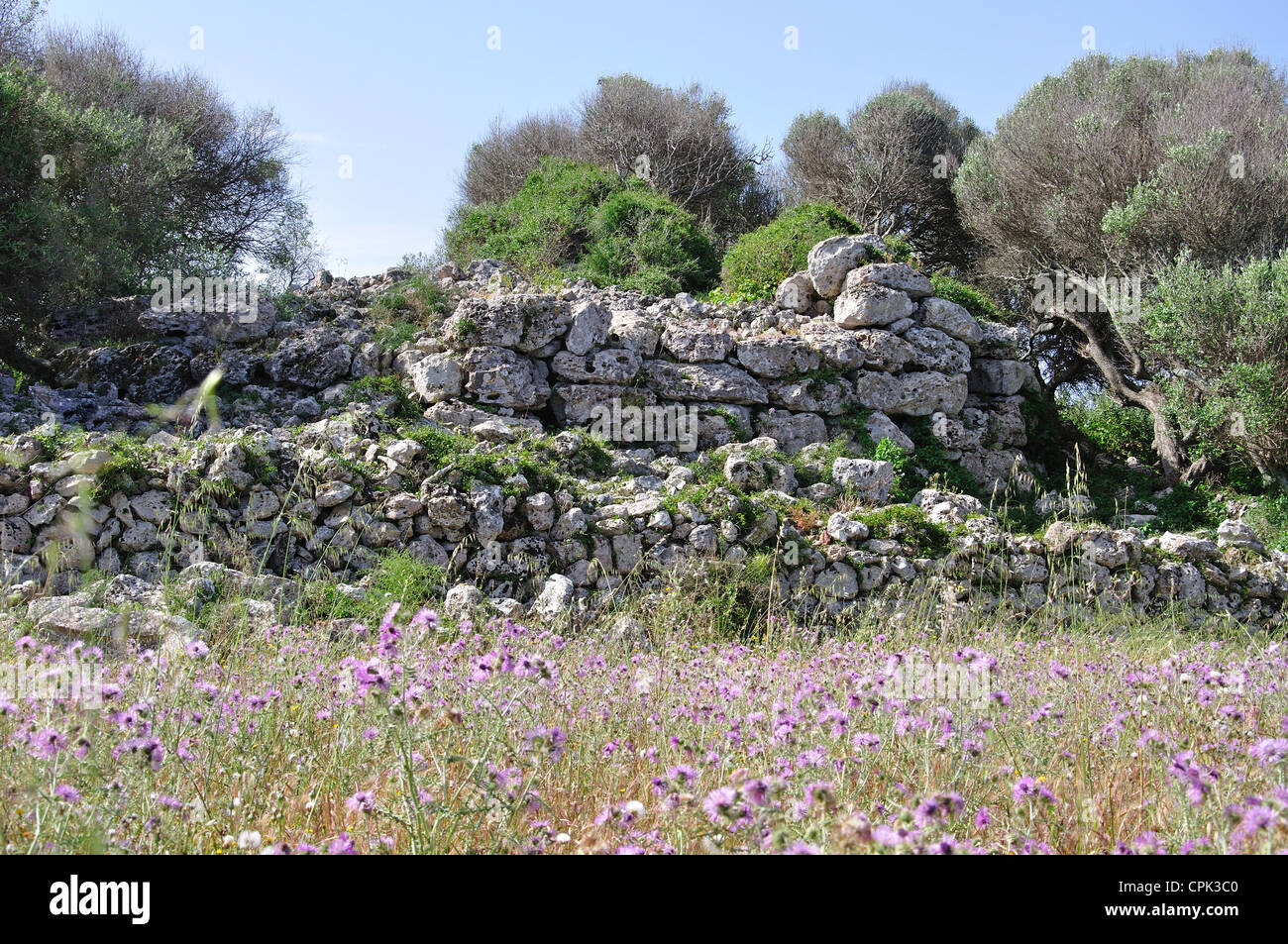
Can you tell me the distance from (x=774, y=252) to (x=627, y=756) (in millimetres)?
10721

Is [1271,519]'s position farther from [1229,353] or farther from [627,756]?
[627,756]

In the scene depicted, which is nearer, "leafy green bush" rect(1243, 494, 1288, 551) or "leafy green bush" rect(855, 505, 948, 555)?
"leafy green bush" rect(855, 505, 948, 555)

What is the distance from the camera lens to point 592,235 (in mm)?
14266

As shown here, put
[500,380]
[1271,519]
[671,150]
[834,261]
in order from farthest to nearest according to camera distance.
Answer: [671,150], [834,261], [1271,519], [500,380]

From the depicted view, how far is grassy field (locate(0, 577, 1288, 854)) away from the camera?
1973 mm

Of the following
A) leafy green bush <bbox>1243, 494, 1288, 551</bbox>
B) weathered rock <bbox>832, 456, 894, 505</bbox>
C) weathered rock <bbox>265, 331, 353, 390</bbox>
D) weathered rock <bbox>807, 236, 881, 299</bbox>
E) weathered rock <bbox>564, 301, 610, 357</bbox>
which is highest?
weathered rock <bbox>807, 236, 881, 299</bbox>

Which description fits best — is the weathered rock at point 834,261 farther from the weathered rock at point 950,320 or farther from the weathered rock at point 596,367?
the weathered rock at point 596,367

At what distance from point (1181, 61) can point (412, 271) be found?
14747 millimetres

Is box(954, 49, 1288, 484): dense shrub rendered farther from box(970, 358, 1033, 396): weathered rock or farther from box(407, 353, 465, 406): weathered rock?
box(407, 353, 465, 406): weathered rock

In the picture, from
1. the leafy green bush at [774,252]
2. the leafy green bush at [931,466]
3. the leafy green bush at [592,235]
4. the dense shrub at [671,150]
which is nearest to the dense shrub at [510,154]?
the dense shrub at [671,150]

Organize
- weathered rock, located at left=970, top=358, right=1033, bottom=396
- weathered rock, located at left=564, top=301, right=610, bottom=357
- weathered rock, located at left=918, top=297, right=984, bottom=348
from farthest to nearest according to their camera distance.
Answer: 1. weathered rock, located at left=970, top=358, right=1033, bottom=396
2. weathered rock, located at left=918, top=297, right=984, bottom=348
3. weathered rock, located at left=564, top=301, right=610, bottom=357

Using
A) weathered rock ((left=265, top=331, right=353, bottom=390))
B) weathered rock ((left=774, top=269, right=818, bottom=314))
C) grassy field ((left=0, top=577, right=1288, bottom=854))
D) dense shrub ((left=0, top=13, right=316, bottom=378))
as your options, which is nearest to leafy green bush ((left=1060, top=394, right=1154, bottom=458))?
weathered rock ((left=774, top=269, right=818, bottom=314))

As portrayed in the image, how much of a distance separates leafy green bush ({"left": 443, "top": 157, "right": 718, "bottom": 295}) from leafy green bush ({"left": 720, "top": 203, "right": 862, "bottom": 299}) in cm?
86

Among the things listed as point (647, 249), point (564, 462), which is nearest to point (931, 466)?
point (564, 462)
